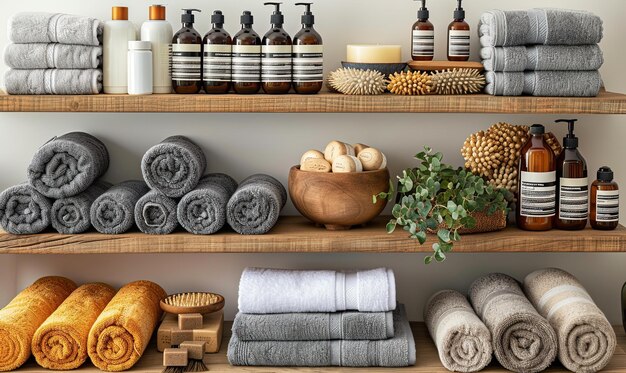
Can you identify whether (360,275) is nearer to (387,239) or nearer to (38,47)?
(387,239)

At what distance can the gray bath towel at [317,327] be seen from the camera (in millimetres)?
1962

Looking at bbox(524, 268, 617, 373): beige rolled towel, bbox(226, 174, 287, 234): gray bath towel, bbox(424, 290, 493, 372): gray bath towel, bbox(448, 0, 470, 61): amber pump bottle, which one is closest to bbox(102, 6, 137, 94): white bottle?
bbox(226, 174, 287, 234): gray bath towel

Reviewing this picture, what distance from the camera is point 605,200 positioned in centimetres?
207

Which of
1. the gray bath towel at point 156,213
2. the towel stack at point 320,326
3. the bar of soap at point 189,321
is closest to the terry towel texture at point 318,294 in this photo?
the towel stack at point 320,326

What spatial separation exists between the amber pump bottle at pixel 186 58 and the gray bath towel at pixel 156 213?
0.24 metres

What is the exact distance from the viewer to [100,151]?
2.12 metres

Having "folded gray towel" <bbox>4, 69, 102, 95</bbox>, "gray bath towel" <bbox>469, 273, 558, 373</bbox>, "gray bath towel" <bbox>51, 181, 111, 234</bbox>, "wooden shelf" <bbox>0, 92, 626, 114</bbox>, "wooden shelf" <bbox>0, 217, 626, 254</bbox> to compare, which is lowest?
"gray bath towel" <bbox>469, 273, 558, 373</bbox>

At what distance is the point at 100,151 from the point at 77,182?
136 millimetres

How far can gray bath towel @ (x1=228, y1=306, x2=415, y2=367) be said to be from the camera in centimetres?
196

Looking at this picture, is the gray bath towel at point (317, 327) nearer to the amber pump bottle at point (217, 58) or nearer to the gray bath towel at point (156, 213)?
the gray bath towel at point (156, 213)

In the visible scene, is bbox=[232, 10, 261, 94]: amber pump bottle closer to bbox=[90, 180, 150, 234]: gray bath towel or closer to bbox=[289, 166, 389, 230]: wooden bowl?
bbox=[289, 166, 389, 230]: wooden bowl

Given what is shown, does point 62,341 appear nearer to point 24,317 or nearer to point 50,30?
point 24,317

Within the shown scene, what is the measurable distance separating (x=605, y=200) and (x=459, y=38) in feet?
1.60

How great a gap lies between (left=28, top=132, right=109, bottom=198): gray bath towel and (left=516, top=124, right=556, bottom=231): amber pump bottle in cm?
95
